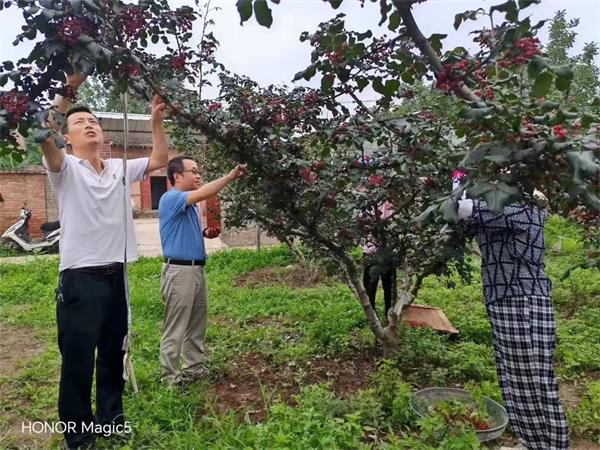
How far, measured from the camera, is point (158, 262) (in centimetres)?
816

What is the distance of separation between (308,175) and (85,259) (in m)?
1.25

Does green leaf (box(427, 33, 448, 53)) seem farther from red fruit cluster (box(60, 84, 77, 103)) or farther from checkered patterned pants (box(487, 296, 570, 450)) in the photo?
red fruit cluster (box(60, 84, 77, 103))

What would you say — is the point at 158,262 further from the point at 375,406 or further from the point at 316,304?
the point at 375,406

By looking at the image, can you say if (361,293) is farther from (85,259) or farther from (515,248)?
(85,259)

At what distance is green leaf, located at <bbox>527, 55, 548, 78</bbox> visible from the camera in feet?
5.09

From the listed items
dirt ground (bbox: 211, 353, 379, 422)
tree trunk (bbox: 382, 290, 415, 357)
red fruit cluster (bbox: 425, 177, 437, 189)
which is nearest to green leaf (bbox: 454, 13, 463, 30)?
red fruit cluster (bbox: 425, 177, 437, 189)

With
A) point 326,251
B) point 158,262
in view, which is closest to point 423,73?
point 326,251

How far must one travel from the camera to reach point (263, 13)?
57.5 inches

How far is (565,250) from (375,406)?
6.33 m

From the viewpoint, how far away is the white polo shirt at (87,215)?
8.11 feet

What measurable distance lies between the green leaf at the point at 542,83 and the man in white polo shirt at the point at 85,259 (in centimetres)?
181

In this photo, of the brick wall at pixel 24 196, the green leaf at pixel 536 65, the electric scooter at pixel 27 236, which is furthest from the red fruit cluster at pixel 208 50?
the brick wall at pixel 24 196

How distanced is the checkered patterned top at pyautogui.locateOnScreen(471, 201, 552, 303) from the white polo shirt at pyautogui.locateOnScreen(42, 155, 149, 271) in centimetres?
179

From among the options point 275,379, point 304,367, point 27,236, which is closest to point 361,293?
point 304,367
